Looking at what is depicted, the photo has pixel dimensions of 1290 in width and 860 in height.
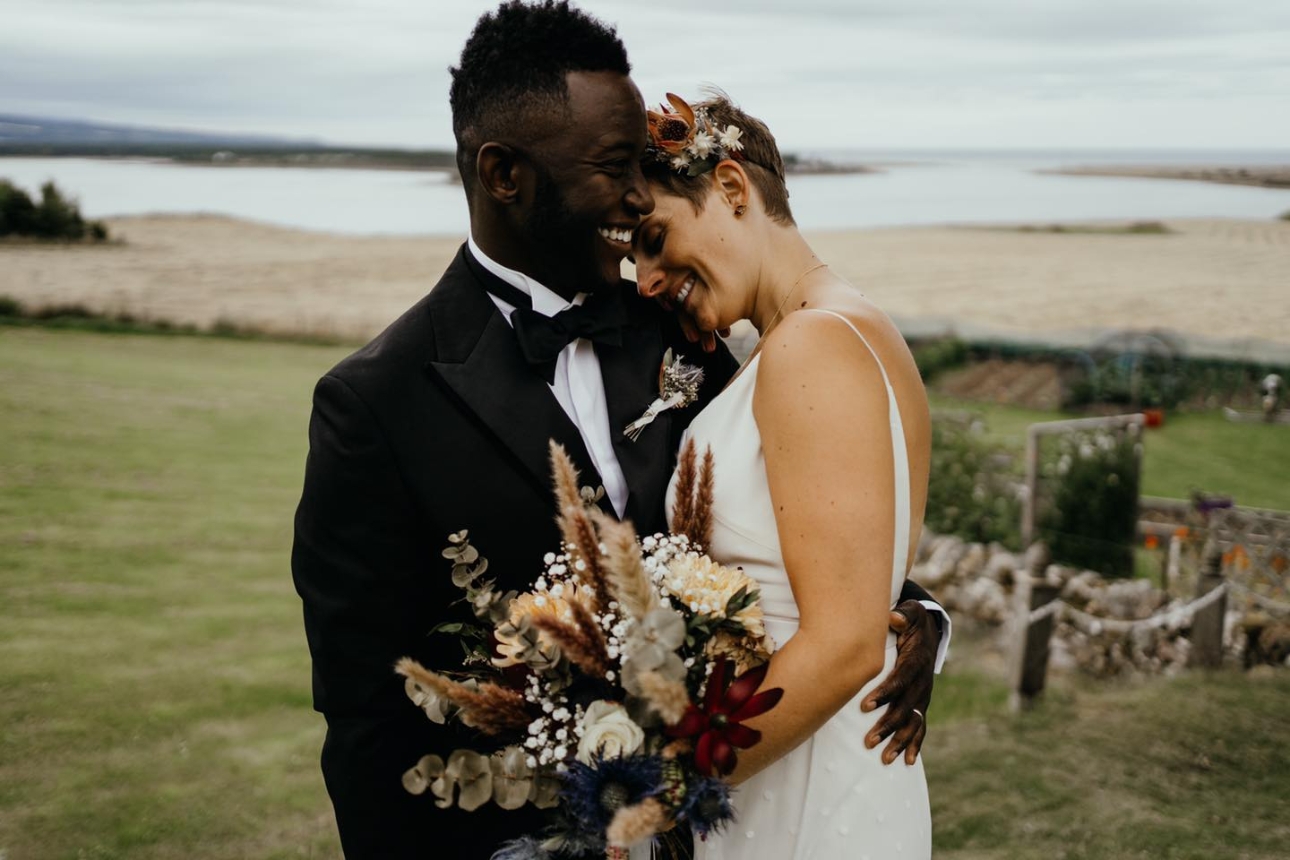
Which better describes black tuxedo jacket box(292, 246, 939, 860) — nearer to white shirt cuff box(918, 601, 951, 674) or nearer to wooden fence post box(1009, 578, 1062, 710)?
white shirt cuff box(918, 601, 951, 674)

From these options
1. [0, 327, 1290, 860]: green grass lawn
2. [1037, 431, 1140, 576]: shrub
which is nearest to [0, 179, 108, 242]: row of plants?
[0, 327, 1290, 860]: green grass lawn

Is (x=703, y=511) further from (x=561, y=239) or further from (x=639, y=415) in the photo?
(x=561, y=239)

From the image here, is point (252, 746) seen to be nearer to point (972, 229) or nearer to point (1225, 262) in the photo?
point (1225, 262)

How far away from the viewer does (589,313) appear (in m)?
2.60

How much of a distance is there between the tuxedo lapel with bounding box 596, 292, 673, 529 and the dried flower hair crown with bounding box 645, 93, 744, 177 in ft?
1.52

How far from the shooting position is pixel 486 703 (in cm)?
189

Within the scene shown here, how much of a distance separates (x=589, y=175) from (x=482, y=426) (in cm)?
62

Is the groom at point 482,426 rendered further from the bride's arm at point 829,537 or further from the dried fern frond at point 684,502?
the bride's arm at point 829,537

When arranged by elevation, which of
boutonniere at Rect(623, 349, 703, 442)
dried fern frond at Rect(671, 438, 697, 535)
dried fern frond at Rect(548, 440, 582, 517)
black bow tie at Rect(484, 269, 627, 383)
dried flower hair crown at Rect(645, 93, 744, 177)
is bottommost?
dried fern frond at Rect(671, 438, 697, 535)

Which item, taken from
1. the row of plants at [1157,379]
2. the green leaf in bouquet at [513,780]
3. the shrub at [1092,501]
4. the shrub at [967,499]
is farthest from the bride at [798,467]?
the row of plants at [1157,379]

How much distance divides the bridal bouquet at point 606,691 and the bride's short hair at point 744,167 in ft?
2.77

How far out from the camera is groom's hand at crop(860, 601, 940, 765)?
8.36 ft

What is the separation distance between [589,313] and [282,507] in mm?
11116

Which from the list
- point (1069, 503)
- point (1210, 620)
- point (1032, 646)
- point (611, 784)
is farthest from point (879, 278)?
point (611, 784)
